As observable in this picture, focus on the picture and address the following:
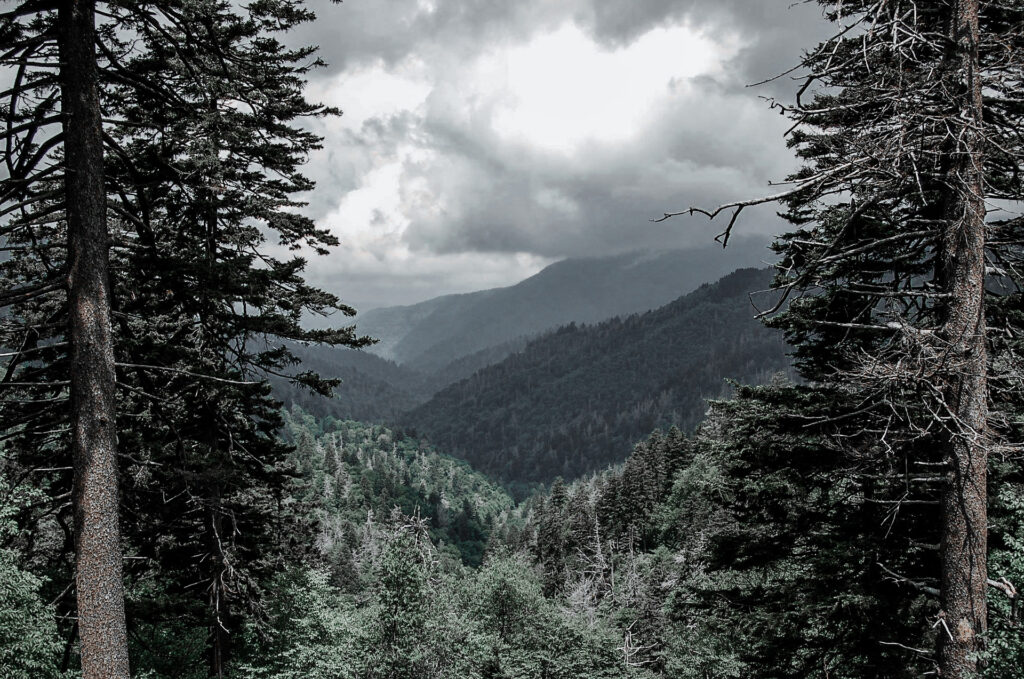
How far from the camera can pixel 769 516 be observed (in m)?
12.3

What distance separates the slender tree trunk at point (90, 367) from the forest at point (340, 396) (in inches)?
1.0

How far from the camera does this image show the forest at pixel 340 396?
523 cm

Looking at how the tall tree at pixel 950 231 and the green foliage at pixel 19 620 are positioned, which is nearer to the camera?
the tall tree at pixel 950 231

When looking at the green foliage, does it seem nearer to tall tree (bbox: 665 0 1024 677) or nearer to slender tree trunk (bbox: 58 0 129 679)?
slender tree trunk (bbox: 58 0 129 679)

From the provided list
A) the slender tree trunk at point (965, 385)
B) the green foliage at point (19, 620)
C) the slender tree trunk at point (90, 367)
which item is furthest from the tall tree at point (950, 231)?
the green foliage at point (19, 620)

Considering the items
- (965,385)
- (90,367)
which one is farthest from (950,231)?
(90,367)

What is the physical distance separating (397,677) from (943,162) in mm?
17855

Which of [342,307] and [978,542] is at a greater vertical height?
[342,307]

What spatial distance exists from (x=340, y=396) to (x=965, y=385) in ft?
31.9

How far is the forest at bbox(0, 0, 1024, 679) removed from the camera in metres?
5.23

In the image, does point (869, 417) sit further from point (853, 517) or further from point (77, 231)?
point (77, 231)

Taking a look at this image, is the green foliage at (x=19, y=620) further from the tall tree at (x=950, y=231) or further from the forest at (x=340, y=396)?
the tall tree at (x=950, y=231)

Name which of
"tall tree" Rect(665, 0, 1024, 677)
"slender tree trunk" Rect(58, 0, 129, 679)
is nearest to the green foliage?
"slender tree trunk" Rect(58, 0, 129, 679)

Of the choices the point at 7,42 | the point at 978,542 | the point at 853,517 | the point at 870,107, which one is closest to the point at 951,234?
the point at 870,107
